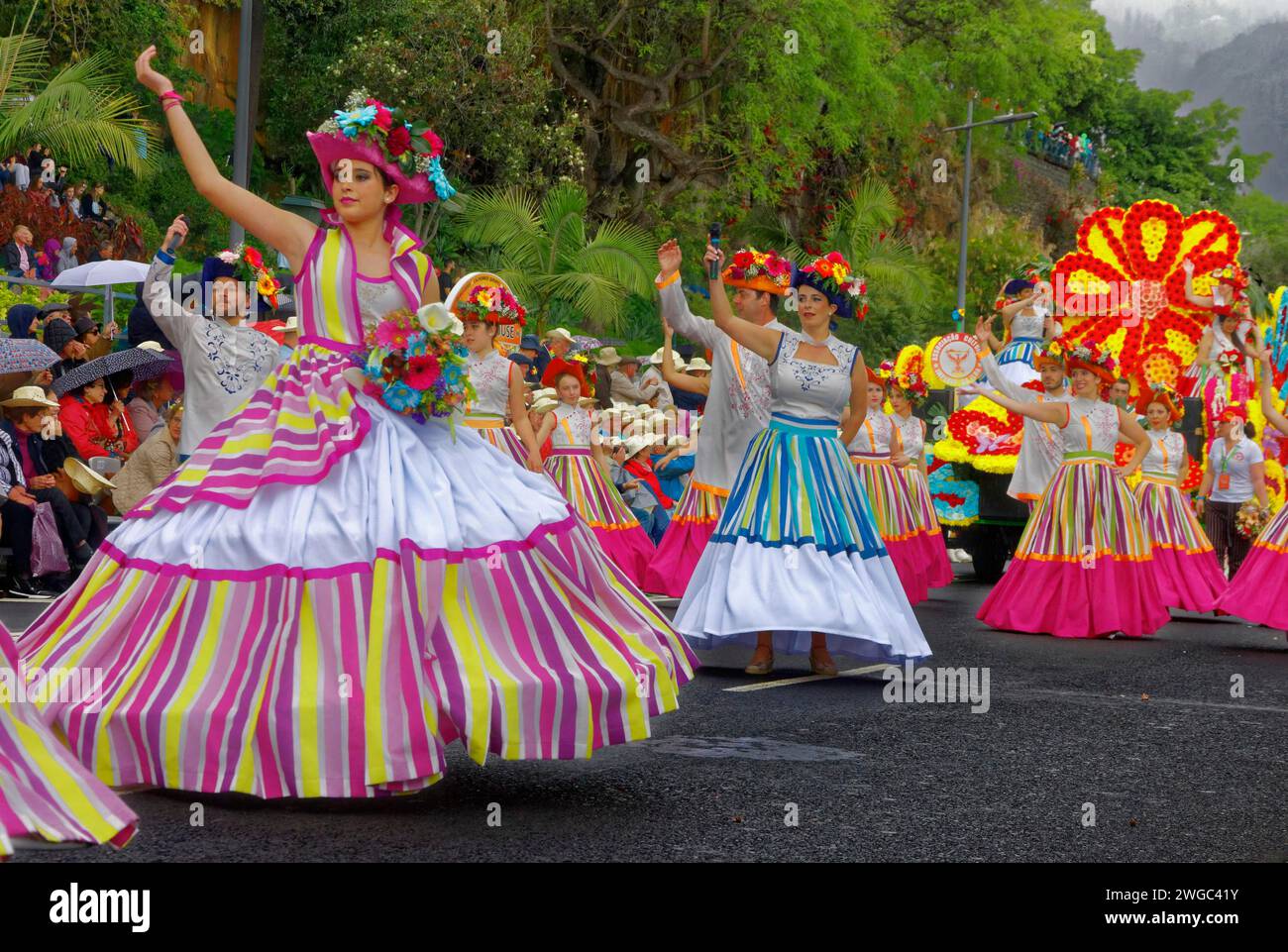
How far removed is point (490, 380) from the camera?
12008 mm

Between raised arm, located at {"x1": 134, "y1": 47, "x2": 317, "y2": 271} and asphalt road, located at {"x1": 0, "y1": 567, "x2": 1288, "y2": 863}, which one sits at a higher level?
raised arm, located at {"x1": 134, "y1": 47, "x2": 317, "y2": 271}

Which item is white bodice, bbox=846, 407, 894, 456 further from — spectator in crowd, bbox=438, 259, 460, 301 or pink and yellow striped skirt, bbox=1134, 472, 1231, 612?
spectator in crowd, bbox=438, 259, 460, 301

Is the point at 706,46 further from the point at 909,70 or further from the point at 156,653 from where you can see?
the point at 156,653

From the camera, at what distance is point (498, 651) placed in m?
5.81

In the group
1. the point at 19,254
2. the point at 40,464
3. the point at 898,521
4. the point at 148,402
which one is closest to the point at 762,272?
the point at 898,521

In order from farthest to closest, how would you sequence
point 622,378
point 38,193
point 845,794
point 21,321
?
1. point 38,193
2. point 622,378
3. point 21,321
4. point 845,794

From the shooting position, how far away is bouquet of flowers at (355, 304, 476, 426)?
6.11m

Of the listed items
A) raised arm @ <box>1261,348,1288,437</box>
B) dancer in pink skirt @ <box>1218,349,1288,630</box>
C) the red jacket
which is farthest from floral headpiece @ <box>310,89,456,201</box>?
the red jacket

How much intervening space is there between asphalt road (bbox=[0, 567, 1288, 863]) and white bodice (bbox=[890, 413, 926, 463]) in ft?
22.9

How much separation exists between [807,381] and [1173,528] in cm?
641

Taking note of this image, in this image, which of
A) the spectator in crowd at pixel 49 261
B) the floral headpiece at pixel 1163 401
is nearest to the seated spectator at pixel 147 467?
the spectator in crowd at pixel 49 261

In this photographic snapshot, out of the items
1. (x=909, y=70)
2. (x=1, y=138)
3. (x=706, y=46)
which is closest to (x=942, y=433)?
(x=1, y=138)

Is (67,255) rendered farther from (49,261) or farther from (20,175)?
(20,175)

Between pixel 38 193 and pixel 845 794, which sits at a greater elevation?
pixel 38 193
